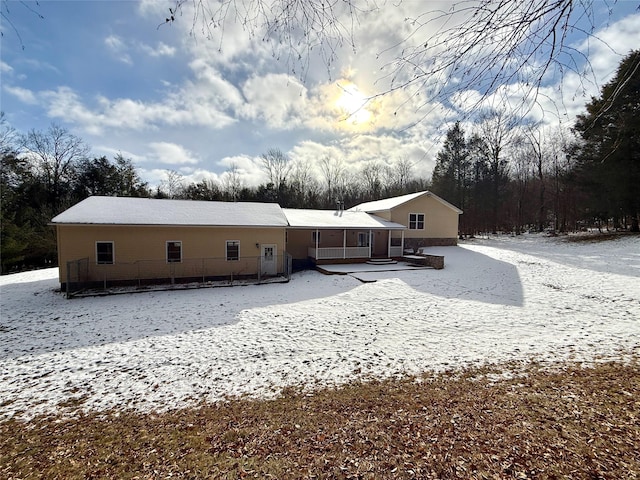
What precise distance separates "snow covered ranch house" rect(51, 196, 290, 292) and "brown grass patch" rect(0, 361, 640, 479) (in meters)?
10.1

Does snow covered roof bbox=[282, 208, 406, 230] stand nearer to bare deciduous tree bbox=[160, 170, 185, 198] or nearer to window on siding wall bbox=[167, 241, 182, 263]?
window on siding wall bbox=[167, 241, 182, 263]

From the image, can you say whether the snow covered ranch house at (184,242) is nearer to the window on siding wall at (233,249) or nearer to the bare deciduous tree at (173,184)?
the window on siding wall at (233,249)

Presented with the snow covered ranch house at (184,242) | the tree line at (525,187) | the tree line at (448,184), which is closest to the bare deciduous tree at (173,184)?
the tree line at (448,184)

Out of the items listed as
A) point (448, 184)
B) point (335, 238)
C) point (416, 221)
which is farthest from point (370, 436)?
point (448, 184)

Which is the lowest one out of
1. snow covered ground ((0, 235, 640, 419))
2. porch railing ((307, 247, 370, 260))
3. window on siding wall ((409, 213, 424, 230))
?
snow covered ground ((0, 235, 640, 419))

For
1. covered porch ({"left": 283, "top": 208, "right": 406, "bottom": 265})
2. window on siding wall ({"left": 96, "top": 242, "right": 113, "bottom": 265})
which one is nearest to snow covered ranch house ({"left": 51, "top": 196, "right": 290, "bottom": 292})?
window on siding wall ({"left": 96, "top": 242, "right": 113, "bottom": 265})

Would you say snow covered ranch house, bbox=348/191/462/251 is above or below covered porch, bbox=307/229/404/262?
above

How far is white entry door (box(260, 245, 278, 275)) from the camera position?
1600cm

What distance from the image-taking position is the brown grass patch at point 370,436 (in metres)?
3.27

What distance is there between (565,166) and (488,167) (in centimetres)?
771

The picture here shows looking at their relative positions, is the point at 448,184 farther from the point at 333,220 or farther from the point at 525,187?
the point at 333,220

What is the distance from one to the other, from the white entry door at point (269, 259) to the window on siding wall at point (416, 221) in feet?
43.4

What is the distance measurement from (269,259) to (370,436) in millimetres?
12861

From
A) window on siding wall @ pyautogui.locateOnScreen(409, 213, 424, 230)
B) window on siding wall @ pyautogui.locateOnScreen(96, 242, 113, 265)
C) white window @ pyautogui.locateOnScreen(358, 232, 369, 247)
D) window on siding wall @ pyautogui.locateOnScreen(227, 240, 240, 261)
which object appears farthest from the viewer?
window on siding wall @ pyautogui.locateOnScreen(409, 213, 424, 230)
